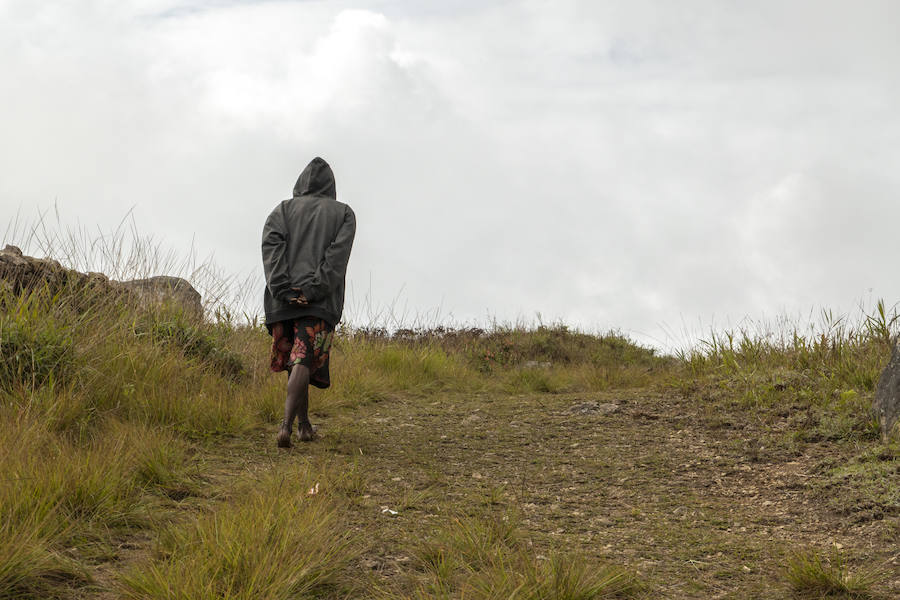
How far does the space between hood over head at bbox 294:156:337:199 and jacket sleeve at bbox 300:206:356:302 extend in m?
0.50

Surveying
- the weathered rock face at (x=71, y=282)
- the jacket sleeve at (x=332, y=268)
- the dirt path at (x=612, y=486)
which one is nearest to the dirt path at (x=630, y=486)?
the dirt path at (x=612, y=486)

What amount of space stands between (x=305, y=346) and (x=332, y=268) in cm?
65

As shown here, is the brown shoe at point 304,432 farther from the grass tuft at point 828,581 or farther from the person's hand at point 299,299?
the grass tuft at point 828,581

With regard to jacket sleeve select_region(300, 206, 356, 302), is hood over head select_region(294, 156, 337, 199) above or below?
above

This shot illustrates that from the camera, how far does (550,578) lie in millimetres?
2980

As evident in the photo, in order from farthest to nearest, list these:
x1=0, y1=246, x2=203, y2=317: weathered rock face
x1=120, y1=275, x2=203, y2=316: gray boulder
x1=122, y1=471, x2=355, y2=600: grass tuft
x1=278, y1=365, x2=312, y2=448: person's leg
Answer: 1. x1=120, y1=275, x2=203, y2=316: gray boulder
2. x1=0, y1=246, x2=203, y2=317: weathered rock face
3. x1=278, y1=365, x2=312, y2=448: person's leg
4. x1=122, y1=471, x2=355, y2=600: grass tuft

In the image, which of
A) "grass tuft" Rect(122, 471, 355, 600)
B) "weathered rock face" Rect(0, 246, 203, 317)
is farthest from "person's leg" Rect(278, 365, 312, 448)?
"weathered rock face" Rect(0, 246, 203, 317)

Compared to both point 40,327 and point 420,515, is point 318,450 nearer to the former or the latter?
point 420,515

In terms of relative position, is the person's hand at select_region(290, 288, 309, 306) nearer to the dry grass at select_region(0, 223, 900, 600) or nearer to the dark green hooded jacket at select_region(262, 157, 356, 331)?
the dark green hooded jacket at select_region(262, 157, 356, 331)

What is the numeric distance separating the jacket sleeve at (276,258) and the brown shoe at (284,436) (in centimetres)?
101

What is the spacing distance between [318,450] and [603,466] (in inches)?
88.2

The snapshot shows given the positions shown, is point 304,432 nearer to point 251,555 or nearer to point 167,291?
point 251,555

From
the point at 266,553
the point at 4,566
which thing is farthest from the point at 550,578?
the point at 4,566

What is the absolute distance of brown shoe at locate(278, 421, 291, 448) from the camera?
5.77 meters
